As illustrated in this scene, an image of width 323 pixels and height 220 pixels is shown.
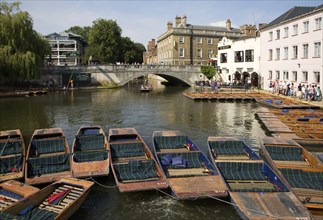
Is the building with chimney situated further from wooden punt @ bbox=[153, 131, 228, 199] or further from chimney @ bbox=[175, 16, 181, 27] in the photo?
wooden punt @ bbox=[153, 131, 228, 199]

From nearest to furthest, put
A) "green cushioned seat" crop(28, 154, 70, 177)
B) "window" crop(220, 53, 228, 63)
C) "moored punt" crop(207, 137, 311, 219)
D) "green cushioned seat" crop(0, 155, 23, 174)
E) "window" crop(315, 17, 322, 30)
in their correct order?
"moored punt" crop(207, 137, 311, 219)
"green cushioned seat" crop(28, 154, 70, 177)
"green cushioned seat" crop(0, 155, 23, 174)
"window" crop(315, 17, 322, 30)
"window" crop(220, 53, 228, 63)

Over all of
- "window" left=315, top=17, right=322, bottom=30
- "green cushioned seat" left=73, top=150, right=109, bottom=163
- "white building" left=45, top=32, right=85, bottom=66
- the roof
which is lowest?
"green cushioned seat" left=73, top=150, right=109, bottom=163

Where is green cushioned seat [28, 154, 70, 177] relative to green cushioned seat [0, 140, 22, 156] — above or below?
below

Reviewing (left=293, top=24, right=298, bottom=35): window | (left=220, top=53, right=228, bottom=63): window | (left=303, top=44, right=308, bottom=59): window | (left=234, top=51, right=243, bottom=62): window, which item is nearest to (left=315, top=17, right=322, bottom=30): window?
(left=303, top=44, right=308, bottom=59): window

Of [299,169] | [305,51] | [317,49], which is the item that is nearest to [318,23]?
[317,49]

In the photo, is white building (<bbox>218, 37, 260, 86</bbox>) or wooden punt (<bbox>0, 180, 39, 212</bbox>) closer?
wooden punt (<bbox>0, 180, 39, 212</bbox>)

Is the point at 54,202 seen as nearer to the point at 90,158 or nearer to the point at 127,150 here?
the point at 90,158

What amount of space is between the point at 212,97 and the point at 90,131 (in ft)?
74.1

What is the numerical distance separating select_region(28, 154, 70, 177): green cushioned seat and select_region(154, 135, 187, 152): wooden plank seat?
4.71 metres

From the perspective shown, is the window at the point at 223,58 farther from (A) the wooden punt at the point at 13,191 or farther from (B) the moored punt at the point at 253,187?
(A) the wooden punt at the point at 13,191

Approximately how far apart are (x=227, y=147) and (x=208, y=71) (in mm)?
41516

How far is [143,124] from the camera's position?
80.3ft

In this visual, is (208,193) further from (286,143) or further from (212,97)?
(212,97)

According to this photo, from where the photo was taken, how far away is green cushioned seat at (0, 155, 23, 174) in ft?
42.3
